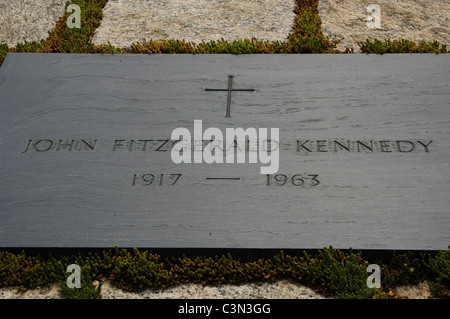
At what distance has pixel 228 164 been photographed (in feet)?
12.7

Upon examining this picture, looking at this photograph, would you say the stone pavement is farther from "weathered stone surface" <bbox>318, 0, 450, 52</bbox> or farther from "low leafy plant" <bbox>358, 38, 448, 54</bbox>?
"low leafy plant" <bbox>358, 38, 448, 54</bbox>

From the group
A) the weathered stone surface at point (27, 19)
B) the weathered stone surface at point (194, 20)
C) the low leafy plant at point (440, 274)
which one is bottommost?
the low leafy plant at point (440, 274)

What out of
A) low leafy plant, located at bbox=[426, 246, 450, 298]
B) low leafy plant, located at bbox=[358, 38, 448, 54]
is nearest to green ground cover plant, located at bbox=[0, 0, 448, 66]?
low leafy plant, located at bbox=[358, 38, 448, 54]

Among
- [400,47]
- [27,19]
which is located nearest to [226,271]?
[400,47]

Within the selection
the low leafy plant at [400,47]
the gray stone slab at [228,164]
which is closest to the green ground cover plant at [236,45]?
the low leafy plant at [400,47]

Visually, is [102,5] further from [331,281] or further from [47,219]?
[331,281]

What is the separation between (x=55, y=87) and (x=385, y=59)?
297 cm

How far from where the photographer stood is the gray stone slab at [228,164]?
3516 millimetres

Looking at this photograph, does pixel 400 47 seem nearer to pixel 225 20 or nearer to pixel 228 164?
pixel 225 20

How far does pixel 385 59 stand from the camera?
4.63 m

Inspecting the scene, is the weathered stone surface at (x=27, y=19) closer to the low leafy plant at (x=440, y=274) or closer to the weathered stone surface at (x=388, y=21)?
the weathered stone surface at (x=388, y=21)

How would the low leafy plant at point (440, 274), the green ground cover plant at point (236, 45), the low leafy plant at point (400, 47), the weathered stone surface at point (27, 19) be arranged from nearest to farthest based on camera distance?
the low leafy plant at point (440, 274) < the low leafy plant at point (400, 47) < the green ground cover plant at point (236, 45) < the weathered stone surface at point (27, 19)

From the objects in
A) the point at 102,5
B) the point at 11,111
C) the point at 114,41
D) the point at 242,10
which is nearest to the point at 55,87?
the point at 11,111

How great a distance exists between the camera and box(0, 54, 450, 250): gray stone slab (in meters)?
3.52
